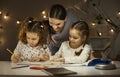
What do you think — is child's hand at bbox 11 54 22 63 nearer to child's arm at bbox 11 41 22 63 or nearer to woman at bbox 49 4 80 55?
A: child's arm at bbox 11 41 22 63

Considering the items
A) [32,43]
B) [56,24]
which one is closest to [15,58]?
[32,43]

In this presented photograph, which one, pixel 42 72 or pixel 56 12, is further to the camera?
pixel 56 12

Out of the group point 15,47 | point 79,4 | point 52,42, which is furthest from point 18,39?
point 79,4

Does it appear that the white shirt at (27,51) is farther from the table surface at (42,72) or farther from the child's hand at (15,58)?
the table surface at (42,72)

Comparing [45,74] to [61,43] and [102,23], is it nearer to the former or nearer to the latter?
[61,43]

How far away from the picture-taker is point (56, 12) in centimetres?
216

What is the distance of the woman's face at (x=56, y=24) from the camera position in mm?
2160

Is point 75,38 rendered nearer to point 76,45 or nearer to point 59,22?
point 76,45

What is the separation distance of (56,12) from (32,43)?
0.32 m

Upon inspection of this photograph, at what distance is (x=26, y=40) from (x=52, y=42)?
0.21m

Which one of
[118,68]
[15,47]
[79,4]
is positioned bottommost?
[118,68]

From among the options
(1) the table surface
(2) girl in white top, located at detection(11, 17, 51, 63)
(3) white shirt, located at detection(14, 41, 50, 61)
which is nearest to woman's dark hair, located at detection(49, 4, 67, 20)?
(2) girl in white top, located at detection(11, 17, 51, 63)

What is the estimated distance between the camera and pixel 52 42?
7.10 feet

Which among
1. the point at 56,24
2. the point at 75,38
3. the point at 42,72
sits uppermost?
the point at 56,24
